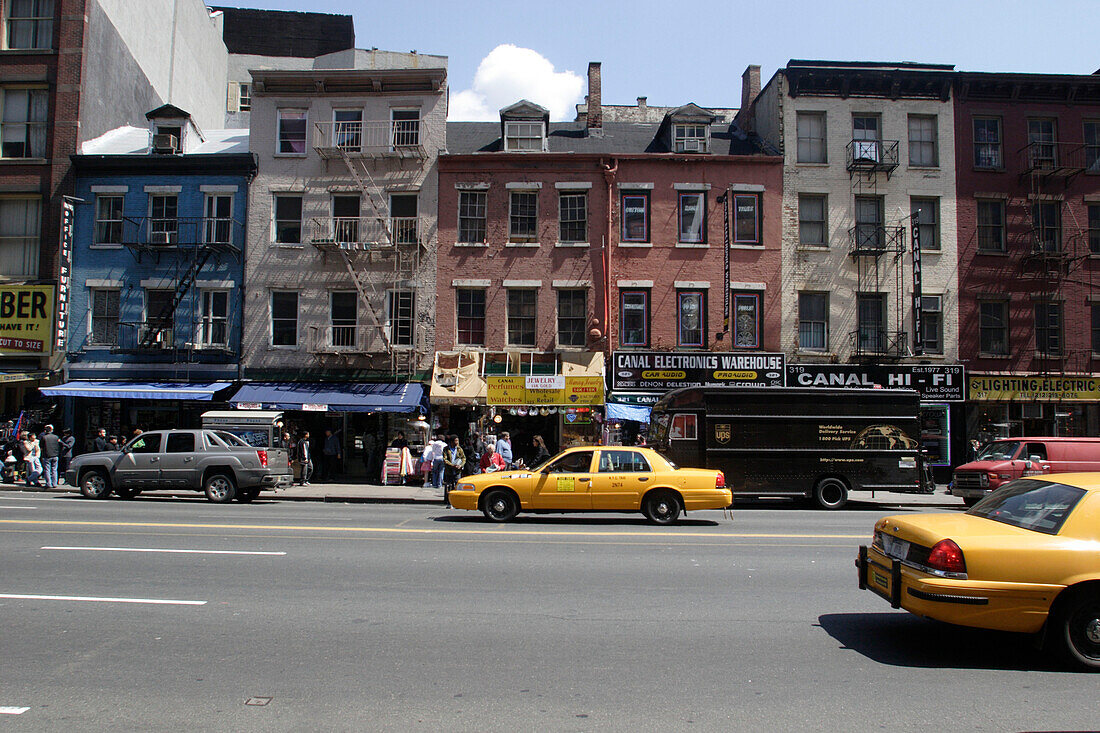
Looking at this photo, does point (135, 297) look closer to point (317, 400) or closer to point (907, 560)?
point (317, 400)

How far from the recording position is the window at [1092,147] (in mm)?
26875

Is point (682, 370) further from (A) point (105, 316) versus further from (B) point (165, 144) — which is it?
(A) point (105, 316)

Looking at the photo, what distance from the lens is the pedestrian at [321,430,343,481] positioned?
78.7ft

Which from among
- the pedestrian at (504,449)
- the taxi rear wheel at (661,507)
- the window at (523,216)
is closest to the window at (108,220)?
the window at (523,216)

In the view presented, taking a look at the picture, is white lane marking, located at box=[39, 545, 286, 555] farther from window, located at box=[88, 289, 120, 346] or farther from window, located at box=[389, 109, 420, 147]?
window, located at box=[389, 109, 420, 147]

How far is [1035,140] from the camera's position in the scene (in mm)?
26781

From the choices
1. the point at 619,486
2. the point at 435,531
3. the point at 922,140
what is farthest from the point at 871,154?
the point at 435,531

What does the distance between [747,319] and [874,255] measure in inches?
192

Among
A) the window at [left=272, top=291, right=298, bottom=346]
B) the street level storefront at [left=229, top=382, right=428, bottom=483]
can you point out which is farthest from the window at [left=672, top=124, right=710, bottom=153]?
the window at [left=272, top=291, right=298, bottom=346]

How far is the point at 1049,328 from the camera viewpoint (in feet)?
86.4

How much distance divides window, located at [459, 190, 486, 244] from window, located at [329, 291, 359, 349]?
430 centimetres

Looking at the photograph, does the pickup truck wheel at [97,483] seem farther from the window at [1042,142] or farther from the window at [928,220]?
the window at [1042,142]

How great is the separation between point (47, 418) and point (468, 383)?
13.7 metres

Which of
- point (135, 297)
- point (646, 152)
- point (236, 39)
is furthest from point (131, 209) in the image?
point (236, 39)
